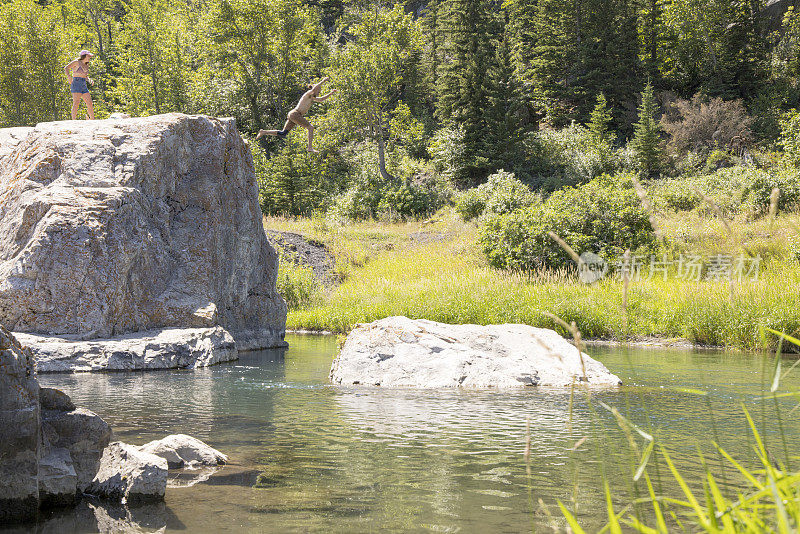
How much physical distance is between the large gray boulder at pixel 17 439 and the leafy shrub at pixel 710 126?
39.0 meters

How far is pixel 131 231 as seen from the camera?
547 inches

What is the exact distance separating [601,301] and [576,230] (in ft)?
20.7

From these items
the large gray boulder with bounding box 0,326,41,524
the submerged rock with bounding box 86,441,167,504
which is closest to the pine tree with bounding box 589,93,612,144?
the submerged rock with bounding box 86,441,167,504

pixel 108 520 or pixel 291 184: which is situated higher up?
pixel 291 184

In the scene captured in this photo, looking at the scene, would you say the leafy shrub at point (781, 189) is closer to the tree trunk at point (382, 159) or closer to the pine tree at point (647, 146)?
the pine tree at point (647, 146)

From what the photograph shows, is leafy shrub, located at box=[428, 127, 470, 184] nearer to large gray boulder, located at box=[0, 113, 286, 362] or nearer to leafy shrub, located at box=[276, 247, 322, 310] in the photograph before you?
leafy shrub, located at box=[276, 247, 322, 310]

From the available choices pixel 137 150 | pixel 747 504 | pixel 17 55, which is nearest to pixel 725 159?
pixel 137 150

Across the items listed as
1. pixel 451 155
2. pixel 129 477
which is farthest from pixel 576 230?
pixel 129 477

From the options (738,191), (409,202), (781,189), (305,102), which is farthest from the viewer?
(409,202)

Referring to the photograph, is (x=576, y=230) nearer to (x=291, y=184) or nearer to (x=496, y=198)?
(x=496, y=198)

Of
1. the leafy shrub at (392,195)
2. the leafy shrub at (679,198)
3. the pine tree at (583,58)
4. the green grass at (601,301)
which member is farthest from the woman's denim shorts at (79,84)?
the pine tree at (583,58)

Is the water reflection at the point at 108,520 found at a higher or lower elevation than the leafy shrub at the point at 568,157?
lower

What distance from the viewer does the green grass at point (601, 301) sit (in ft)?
54.7

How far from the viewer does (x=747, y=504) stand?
221 cm
